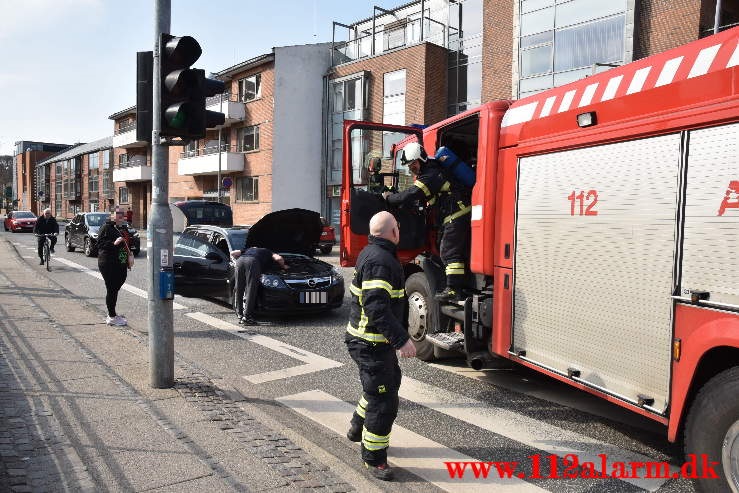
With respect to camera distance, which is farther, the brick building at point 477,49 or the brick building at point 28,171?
the brick building at point 28,171

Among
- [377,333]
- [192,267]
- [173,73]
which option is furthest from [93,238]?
[377,333]

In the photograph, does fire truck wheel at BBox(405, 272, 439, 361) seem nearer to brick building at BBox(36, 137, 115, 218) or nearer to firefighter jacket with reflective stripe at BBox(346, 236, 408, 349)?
firefighter jacket with reflective stripe at BBox(346, 236, 408, 349)

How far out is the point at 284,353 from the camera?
721 cm

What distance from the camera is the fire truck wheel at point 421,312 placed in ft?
21.1

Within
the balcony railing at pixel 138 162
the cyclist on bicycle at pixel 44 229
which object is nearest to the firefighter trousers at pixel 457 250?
the cyclist on bicycle at pixel 44 229

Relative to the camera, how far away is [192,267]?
34.7ft

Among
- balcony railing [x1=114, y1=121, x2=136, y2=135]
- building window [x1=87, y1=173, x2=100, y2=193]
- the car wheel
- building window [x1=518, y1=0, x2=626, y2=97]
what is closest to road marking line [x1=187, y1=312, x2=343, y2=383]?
the car wheel

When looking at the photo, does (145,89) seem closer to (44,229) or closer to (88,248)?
(44,229)

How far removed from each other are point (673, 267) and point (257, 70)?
36.2 metres

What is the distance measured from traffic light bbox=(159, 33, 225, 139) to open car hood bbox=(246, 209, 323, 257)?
395 cm

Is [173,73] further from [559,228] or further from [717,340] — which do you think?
[717,340]

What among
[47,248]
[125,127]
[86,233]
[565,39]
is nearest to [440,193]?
[47,248]

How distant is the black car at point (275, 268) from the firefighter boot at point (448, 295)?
331 centimetres

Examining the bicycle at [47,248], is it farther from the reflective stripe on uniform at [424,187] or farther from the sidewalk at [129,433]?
the reflective stripe on uniform at [424,187]
